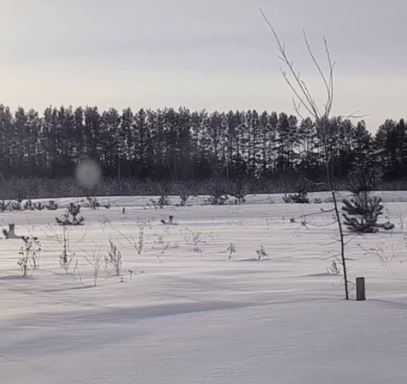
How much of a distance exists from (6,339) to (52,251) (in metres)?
7.35

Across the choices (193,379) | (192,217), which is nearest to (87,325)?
(193,379)

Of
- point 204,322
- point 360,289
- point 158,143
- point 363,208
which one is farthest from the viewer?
point 158,143

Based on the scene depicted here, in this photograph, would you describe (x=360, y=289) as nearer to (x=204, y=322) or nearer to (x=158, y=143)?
(x=204, y=322)

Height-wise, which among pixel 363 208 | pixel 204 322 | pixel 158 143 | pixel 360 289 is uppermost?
pixel 158 143

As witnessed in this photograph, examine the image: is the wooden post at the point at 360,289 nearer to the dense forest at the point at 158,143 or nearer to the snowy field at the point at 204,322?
the snowy field at the point at 204,322

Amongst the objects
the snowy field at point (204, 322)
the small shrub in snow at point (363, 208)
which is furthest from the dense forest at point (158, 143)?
the snowy field at point (204, 322)

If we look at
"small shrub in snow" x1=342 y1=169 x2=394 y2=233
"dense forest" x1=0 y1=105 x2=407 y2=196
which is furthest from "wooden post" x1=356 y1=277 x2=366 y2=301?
"dense forest" x1=0 y1=105 x2=407 y2=196

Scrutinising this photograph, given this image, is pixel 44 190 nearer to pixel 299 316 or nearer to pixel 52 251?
pixel 52 251

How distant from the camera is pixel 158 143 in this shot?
7725 centimetres

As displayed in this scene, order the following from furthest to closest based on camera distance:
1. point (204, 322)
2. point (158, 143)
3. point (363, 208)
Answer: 1. point (158, 143)
2. point (363, 208)
3. point (204, 322)

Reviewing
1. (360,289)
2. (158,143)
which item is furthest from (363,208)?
(158,143)

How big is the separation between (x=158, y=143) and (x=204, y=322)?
73.1m

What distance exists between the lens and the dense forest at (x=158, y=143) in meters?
70.2

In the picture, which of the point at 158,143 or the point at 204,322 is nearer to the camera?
the point at 204,322
